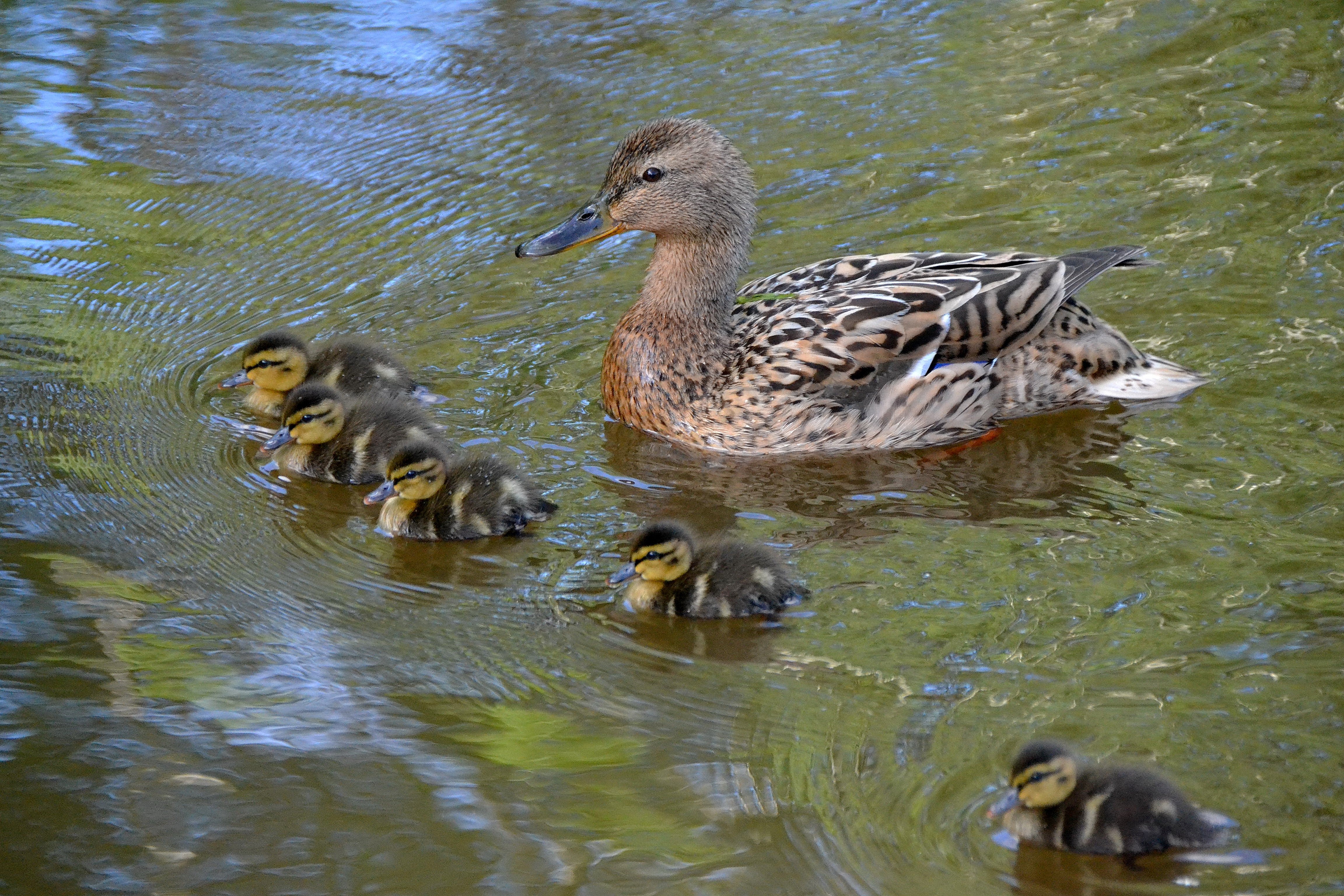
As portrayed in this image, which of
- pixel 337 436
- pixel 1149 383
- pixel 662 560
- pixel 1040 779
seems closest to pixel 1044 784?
pixel 1040 779

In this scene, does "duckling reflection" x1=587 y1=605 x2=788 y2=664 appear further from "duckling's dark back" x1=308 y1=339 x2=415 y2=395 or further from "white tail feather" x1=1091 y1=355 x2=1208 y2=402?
"white tail feather" x1=1091 y1=355 x2=1208 y2=402

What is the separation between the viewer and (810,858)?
2.82 metres

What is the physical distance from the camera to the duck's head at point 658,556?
385cm

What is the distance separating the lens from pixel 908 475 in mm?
4750

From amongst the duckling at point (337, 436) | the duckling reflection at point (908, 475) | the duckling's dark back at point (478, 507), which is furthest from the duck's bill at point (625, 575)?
the duckling at point (337, 436)

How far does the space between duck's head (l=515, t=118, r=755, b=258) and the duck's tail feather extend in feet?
3.62

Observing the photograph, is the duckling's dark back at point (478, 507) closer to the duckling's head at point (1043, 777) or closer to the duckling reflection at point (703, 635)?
the duckling reflection at point (703, 635)

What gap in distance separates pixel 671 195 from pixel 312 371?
1.40 m

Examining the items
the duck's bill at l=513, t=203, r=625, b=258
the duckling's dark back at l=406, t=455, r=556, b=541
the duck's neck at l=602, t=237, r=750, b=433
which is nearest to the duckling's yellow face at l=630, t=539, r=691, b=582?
the duckling's dark back at l=406, t=455, r=556, b=541

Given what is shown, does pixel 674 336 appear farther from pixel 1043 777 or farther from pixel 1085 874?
pixel 1085 874

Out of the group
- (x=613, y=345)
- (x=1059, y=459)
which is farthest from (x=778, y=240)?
(x=1059, y=459)

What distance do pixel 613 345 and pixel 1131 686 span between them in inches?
97.3

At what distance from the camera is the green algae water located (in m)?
2.99

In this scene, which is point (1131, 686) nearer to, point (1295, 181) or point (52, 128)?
point (1295, 181)
